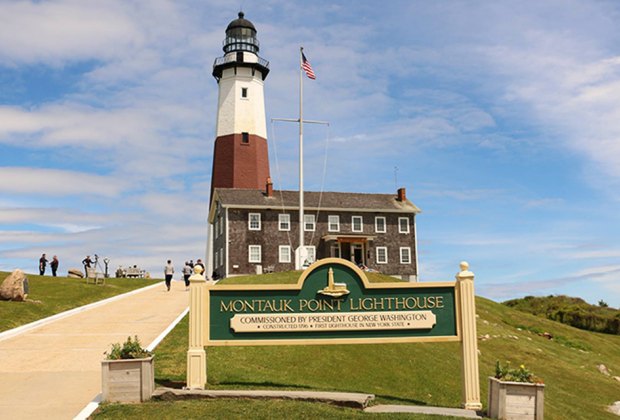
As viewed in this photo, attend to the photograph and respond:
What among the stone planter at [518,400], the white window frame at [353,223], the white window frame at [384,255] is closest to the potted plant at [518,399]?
the stone planter at [518,400]

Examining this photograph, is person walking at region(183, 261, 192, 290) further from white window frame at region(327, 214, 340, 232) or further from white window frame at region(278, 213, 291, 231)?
white window frame at region(327, 214, 340, 232)

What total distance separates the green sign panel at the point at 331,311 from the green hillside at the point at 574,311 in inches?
1242

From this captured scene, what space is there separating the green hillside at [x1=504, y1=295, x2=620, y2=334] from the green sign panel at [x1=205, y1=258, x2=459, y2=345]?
31555mm

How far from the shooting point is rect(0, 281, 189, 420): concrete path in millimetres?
10391

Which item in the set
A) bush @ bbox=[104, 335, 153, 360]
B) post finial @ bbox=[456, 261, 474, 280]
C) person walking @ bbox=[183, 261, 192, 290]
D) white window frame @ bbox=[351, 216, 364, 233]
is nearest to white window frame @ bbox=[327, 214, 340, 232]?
white window frame @ bbox=[351, 216, 364, 233]

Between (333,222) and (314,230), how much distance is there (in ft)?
5.06

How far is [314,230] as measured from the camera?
43781mm

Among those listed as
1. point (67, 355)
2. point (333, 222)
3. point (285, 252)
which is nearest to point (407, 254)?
point (333, 222)

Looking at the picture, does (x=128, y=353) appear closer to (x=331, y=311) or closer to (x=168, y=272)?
(x=331, y=311)

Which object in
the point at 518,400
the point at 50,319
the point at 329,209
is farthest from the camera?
the point at 329,209

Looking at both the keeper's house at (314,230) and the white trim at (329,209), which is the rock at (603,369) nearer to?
the keeper's house at (314,230)

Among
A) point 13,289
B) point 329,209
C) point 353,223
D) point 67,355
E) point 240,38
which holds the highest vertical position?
point 240,38

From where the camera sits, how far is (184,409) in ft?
31.2

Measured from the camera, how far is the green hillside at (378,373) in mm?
12070
